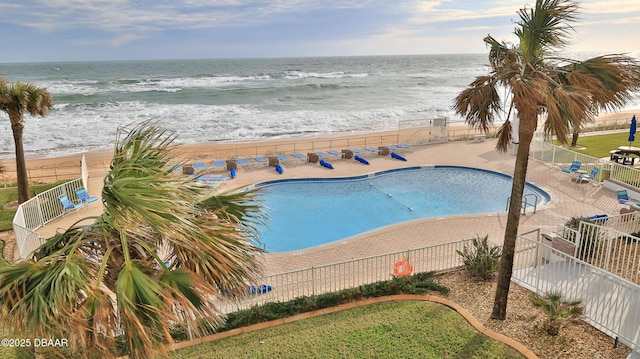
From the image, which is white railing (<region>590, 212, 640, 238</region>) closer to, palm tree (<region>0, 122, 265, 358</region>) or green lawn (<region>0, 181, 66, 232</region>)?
palm tree (<region>0, 122, 265, 358</region>)

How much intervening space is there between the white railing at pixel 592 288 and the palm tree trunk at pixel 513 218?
1.11 metres

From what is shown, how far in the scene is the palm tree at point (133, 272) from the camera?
3514 mm

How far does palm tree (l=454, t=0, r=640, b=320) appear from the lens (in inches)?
232

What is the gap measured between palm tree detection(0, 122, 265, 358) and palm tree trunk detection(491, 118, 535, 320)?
4.73 meters

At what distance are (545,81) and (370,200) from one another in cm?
1232

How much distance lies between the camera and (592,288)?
763cm

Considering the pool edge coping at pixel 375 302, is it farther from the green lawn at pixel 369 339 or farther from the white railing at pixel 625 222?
the white railing at pixel 625 222

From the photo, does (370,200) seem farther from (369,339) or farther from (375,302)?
(369,339)

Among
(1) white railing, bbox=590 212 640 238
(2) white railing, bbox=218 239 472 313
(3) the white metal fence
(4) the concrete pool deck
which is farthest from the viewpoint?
(3) the white metal fence

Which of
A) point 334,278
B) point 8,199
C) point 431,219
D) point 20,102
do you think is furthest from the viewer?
point 8,199

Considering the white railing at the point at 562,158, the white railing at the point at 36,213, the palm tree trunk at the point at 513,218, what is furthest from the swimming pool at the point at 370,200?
the palm tree trunk at the point at 513,218

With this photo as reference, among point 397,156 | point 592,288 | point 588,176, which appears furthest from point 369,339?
point 397,156

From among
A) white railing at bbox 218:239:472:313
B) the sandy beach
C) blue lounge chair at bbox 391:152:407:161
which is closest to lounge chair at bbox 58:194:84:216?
the sandy beach

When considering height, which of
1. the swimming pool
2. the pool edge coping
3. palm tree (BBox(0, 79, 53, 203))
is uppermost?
palm tree (BBox(0, 79, 53, 203))
